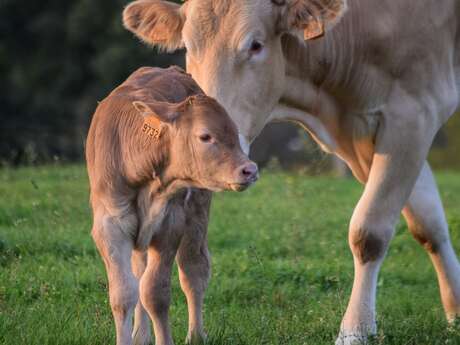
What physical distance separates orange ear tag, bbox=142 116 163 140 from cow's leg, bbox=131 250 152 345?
0.74 m

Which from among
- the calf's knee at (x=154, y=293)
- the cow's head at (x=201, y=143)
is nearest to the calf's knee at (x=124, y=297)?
the calf's knee at (x=154, y=293)

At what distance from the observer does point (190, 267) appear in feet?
18.5

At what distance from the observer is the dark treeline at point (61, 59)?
28.1 meters

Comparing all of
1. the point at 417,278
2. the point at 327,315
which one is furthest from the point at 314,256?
the point at 327,315

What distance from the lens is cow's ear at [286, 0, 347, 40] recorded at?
20.6ft

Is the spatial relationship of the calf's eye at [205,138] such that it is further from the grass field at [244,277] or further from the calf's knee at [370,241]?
the calf's knee at [370,241]

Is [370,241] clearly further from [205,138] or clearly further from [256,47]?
[205,138]

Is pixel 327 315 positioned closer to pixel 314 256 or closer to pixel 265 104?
pixel 265 104

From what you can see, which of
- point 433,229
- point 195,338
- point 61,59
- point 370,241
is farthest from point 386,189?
point 61,59

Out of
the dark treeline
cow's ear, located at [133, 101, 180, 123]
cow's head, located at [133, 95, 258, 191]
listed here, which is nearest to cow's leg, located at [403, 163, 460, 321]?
cow's head, located at [133, 95, 258, 191]

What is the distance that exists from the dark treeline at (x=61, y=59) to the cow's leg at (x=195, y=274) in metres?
20.9

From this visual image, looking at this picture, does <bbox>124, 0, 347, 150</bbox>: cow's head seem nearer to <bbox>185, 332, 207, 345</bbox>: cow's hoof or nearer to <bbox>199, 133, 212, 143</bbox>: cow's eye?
<bbox>185, 332, 207, 345</bbox>: cow's hoof

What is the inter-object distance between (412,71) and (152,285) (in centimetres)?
214

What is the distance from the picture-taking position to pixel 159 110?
4879 mm
